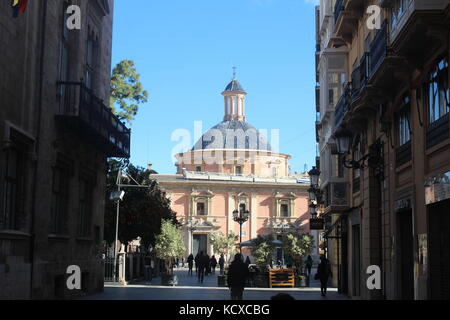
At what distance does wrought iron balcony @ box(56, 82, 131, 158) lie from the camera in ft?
65.3

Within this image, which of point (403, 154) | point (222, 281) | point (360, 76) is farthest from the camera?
point (222, 281)

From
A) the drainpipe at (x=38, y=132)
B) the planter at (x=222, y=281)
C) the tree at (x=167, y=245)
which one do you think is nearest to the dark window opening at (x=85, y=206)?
the drainpipe at (x=38, y=132)

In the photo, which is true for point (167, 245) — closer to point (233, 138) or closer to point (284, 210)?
point (284, 210)

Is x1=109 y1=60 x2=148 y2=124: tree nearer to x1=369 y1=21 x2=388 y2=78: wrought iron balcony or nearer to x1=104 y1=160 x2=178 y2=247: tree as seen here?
x1=104 y1=160 x2=178 y2=247: tree

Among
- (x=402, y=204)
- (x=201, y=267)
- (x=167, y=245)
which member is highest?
(x=167, y=245)

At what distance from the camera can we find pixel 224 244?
3142 inches

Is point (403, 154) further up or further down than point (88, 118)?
further down

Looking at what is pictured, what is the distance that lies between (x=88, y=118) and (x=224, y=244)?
6019 cm

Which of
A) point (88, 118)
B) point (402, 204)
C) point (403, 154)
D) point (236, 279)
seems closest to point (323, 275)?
point (236, 279)

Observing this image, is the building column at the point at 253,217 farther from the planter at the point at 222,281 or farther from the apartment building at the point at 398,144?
the apartment building at the point at 398,144

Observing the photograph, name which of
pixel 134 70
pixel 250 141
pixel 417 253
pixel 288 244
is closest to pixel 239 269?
pixel 417 253

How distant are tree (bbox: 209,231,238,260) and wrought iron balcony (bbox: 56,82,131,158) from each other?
5589 centimetres

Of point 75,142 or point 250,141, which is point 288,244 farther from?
point 250,141

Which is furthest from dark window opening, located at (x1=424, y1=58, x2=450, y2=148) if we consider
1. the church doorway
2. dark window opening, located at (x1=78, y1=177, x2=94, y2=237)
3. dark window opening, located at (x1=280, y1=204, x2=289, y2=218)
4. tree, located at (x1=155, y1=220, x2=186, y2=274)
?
dark window opening, located at (x1=280, y1=204, x2=289, y2=218)
